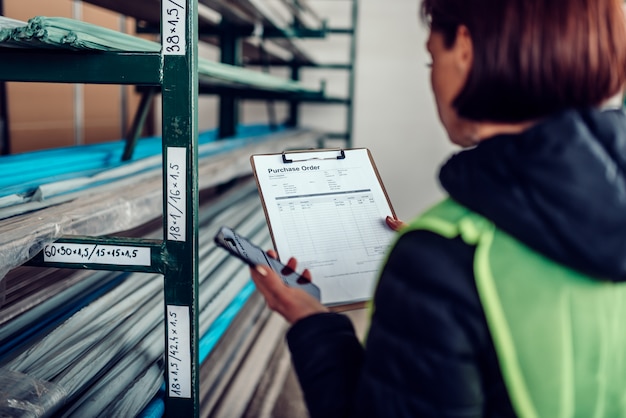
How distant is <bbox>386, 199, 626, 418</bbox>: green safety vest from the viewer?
2.00 ft

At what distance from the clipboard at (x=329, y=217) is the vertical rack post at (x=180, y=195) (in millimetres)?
144

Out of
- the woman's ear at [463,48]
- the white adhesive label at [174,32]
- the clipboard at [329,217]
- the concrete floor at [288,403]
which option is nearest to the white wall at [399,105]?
the concrete floor at [288,403]

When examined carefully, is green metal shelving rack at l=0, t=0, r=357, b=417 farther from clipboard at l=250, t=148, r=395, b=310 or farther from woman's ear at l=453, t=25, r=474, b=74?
woman's ear at l=453, t=25, r=474, b=74

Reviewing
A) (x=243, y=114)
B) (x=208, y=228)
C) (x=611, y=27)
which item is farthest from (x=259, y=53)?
(x=611, y=27)

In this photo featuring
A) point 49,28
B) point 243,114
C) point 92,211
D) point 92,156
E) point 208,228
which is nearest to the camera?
point 49,28

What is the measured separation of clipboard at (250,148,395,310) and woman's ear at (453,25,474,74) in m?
0.38

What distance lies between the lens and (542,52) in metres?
0.60

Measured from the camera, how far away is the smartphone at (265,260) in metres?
0.86

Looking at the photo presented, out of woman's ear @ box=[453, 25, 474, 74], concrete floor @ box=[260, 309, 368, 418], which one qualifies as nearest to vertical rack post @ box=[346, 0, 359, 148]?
concrete floor @ box=[260, 309, 368, 418]

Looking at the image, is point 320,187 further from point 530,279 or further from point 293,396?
point 293,396

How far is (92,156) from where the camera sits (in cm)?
189

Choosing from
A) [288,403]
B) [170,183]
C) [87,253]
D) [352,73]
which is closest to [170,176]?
[170,183]

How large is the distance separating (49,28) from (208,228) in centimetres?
158

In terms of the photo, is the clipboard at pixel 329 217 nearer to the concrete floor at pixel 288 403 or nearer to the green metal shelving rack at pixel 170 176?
the green metal shelving rack at pixel 170 176
